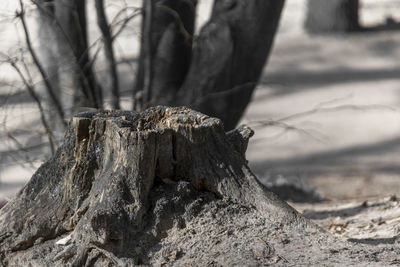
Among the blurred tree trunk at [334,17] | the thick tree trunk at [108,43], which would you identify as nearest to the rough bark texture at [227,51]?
the thick tree trunk at [108,43]

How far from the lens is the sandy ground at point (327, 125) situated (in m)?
5.35

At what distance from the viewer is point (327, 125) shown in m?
9.95

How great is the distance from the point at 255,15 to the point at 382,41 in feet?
26.0

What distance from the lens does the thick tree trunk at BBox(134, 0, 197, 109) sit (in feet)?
17.9

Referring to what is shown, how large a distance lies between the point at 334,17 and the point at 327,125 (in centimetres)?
409

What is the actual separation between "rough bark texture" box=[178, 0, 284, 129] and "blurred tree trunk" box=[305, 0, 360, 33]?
27.0 feet

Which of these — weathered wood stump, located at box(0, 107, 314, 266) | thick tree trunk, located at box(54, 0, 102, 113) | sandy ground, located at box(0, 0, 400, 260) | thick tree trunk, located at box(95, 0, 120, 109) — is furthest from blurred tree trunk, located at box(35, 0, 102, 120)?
weathered wood stump, located at box(0, 107, 314, 266)

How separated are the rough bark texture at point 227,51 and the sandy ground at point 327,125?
35cm

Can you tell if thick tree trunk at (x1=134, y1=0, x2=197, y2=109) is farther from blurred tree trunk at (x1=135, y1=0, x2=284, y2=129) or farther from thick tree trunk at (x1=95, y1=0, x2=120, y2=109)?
thick tree trunk at (x1=95, y1=0, x2=120, y2=109)

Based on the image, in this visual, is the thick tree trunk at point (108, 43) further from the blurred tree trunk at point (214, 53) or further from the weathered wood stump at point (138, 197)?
the weathered wood stump at point (138, 197)

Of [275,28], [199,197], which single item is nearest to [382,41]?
[275,28]

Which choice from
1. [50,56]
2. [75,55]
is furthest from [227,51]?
[50,56]

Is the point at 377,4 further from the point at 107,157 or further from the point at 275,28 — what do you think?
the point at 107,157

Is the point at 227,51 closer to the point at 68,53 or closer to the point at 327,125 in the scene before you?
the point at 68,53
